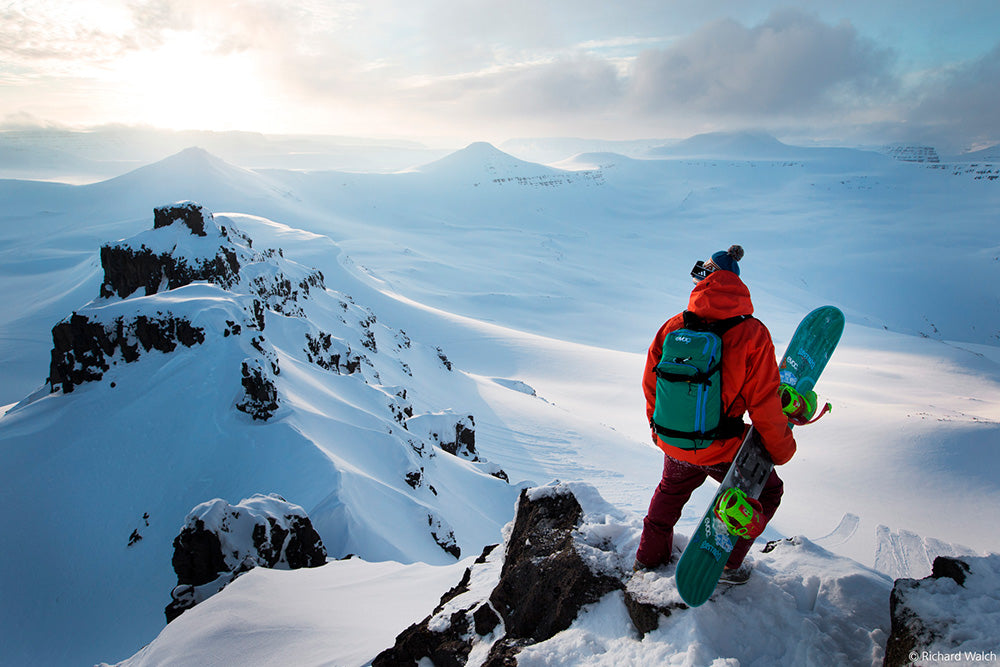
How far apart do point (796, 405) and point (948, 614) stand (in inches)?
52.9

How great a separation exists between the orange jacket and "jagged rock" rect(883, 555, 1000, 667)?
956 mm

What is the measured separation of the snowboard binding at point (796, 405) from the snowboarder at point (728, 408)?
0.27 meters

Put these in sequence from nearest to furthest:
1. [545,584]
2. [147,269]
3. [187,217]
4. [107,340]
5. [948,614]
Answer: [948,614], [545,584], [107,340], [147,269], [187,217]

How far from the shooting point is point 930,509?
12.9m

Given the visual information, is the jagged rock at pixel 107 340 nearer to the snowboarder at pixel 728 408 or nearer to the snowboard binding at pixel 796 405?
the snowboarder at pixel 728 408

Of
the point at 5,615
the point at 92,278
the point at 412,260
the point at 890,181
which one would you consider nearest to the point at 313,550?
the point at 5,615

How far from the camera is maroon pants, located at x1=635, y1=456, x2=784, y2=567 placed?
134 inches

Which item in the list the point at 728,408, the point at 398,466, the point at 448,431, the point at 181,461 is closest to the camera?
the point at 728,408

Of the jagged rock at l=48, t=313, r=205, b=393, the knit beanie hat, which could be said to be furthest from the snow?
the knit beanie hat

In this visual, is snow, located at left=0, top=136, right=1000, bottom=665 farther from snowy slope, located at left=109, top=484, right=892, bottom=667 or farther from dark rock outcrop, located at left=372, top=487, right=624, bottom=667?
dark rock outcrop, located at left=372, top=487, right=624, bottom=667

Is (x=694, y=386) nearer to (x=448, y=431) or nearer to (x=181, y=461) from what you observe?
(x=181, y=461)

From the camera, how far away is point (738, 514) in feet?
10.0

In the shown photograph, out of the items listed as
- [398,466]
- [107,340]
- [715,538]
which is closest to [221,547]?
[398,466]

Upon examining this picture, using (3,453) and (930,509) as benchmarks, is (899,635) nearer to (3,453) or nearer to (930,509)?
(930,509)
